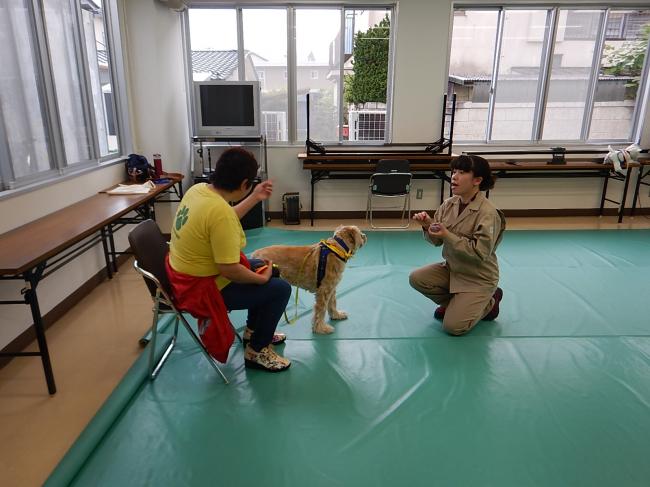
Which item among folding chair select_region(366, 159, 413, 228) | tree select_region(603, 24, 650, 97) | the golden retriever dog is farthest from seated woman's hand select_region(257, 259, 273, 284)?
tree select_region(603, 24, 650, 97)

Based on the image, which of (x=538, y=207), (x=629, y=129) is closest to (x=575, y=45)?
(x=629, y=129)

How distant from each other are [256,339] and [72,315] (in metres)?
1.66

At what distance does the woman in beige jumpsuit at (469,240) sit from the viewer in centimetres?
269

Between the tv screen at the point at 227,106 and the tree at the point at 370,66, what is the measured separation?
132 cm

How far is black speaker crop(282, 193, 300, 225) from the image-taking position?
18.0 feet

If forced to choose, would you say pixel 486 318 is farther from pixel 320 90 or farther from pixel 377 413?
pixel 320 90

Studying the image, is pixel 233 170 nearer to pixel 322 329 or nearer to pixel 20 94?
pixel 322 329

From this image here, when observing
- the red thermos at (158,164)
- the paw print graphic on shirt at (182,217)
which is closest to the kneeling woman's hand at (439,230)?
the paw print graphic on shirt at (182,217)

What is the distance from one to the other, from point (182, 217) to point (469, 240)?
173cm

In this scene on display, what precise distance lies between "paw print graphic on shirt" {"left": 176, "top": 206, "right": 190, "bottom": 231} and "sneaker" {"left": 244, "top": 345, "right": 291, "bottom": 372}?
2.61 feet

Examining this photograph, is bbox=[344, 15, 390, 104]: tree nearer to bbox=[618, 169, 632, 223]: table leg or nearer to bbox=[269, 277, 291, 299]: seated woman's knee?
bbox=[618, 169, 632, 223]: table leg

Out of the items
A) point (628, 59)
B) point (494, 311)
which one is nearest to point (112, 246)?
point (494, 311)

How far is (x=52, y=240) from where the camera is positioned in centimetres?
239

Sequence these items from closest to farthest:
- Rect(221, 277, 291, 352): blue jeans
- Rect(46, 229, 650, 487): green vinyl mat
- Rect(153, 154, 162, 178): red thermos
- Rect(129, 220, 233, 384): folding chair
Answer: Rect(46, 229, 650, 487): green vinyl mat
Rect(129, 220, 233, 384): folding chair
Rect(221, 277, 291, 352): blue jeans
Rect(153, 154, 162, 178): red thermos
